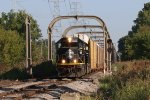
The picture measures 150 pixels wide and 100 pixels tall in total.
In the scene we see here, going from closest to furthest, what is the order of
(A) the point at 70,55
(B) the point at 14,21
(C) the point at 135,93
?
(C) the point at 135,93, (A) the point at 70,55, (B) the point at 14,21

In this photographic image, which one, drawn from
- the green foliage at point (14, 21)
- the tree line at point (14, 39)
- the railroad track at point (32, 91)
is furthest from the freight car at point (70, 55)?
the green foliage at point (14, 21)

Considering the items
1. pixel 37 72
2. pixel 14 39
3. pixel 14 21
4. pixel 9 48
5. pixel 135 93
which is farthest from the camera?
pixel 14 21

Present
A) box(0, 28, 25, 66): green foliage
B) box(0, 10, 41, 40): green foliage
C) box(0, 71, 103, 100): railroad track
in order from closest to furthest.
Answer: box(0, 71, 103, 100): railroad track → box(0, 28, 25, 66): green foliage → box(0, 10, 41, 40): green foliage

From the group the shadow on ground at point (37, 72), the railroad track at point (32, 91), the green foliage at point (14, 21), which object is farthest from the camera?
the green foliage at point (14, 21)

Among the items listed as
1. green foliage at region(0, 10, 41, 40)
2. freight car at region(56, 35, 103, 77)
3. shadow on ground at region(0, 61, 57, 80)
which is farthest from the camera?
green foliage at region(0, 10, 41, 40)

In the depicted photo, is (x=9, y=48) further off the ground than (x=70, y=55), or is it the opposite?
(x=9, y=48)

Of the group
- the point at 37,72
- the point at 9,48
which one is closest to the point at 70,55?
the point at 37,72

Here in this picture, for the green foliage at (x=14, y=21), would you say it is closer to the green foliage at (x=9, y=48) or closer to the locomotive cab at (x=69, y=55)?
the green foliage at (x=9, y=48)

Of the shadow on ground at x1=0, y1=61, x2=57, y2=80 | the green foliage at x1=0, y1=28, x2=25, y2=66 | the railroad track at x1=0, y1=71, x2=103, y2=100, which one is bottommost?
the railroad track at x1=0, y1=71, x2=103, y2=100

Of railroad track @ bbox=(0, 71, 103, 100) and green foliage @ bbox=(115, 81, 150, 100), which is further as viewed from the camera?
railroad track @ bbox=(0, 71, 103, 100)

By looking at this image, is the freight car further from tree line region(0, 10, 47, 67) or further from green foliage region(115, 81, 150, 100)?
green foliage region(115, 81, 150, 100)

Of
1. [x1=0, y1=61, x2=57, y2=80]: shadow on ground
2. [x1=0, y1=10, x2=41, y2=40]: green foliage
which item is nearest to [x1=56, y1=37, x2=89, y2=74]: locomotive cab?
[x1=0, y1=61, x2=57, y2=80]: shadow on ground

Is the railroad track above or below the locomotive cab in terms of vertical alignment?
below

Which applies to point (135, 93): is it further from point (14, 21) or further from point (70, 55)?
point (14, 21)
